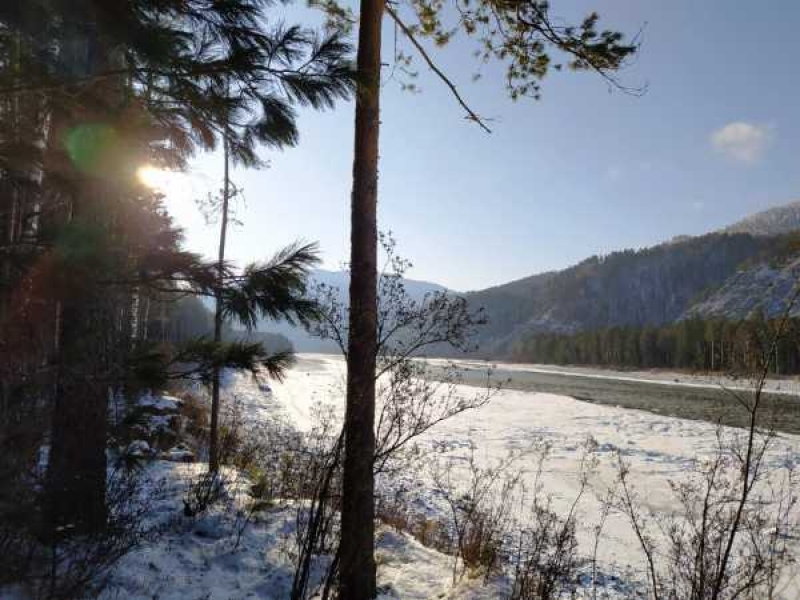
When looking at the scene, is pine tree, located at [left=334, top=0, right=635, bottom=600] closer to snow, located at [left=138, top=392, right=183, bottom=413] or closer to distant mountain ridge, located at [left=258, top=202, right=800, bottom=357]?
snow, located at [left=138, top=392, right=183, bottom=413]

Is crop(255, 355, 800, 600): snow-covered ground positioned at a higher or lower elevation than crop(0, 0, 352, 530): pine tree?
lower

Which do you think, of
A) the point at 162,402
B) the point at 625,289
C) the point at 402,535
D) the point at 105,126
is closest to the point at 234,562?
the point at 402,535

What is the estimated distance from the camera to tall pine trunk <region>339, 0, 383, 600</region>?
411cm

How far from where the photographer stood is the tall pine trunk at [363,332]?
4.11 metres

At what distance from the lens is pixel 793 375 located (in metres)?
52.7

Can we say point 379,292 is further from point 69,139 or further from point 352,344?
point 69,139

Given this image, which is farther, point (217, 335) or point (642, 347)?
point (642, 347)

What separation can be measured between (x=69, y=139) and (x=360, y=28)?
2.61 m

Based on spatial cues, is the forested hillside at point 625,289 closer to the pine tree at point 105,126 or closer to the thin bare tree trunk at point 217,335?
the thin bare tree trunk at point 217,335

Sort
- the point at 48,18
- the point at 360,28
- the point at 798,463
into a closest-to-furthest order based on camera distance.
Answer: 1. the point at 48,18
2. the point at 360,28
3. the point at 798,463

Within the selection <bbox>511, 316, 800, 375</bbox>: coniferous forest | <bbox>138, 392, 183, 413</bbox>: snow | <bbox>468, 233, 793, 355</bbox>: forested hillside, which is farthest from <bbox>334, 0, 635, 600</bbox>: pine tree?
<bbox>468, 233, 793, 355</bbox>: forested hillside

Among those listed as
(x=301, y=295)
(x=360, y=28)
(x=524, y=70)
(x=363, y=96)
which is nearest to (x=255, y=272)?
(x=301, y=295)

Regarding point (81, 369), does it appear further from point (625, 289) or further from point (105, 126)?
point (625, 289)

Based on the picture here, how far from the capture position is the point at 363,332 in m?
4.14
